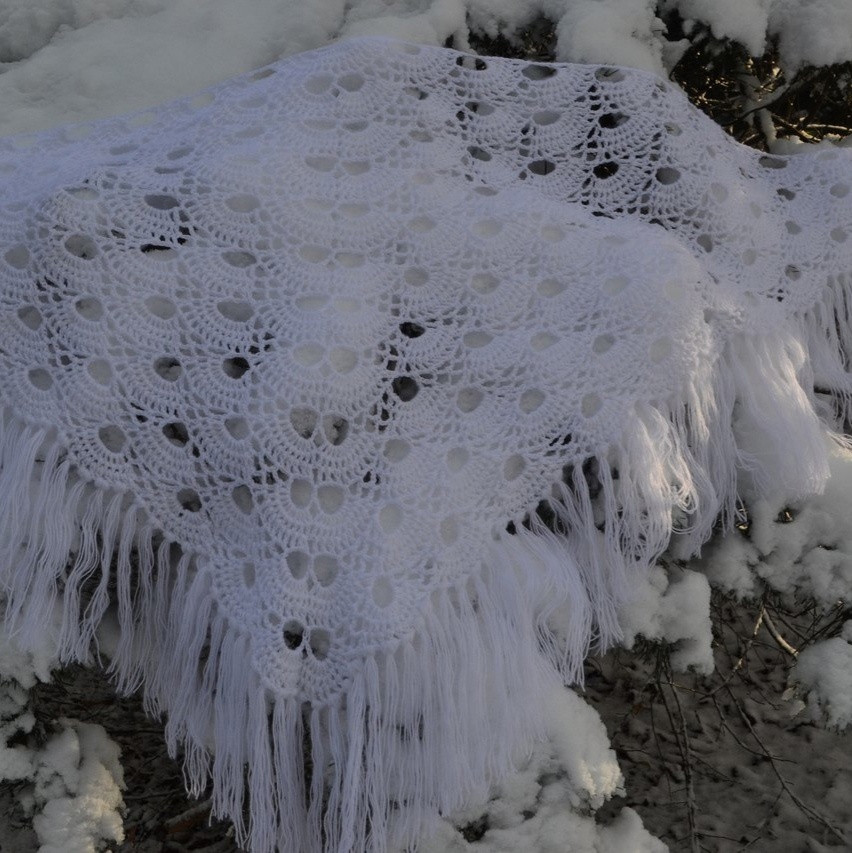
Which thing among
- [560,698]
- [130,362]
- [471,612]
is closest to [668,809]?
[560,698]

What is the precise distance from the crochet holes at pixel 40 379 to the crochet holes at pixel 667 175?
0.71m

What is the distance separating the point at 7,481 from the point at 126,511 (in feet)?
0.38

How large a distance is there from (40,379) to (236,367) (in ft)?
0.64

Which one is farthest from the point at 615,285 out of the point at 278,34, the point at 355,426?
the point at 278,34

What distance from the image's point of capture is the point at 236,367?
989 mm

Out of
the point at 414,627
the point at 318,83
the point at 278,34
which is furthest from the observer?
the point at 278,34

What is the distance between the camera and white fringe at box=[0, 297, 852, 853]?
0.89 meters

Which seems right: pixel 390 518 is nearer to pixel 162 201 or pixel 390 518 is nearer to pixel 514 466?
pixel 514 466

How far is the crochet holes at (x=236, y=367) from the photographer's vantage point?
982 millimetres

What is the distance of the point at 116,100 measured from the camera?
133cm

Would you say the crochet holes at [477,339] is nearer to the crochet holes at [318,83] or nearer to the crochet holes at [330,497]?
the crochet holes at [330,497]

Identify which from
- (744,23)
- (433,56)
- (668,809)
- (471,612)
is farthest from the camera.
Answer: (668,809)

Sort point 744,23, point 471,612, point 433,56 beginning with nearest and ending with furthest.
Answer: point 471,612 < point 433,56 < point 744,23

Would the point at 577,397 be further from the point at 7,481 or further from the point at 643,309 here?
the point at 7,481
